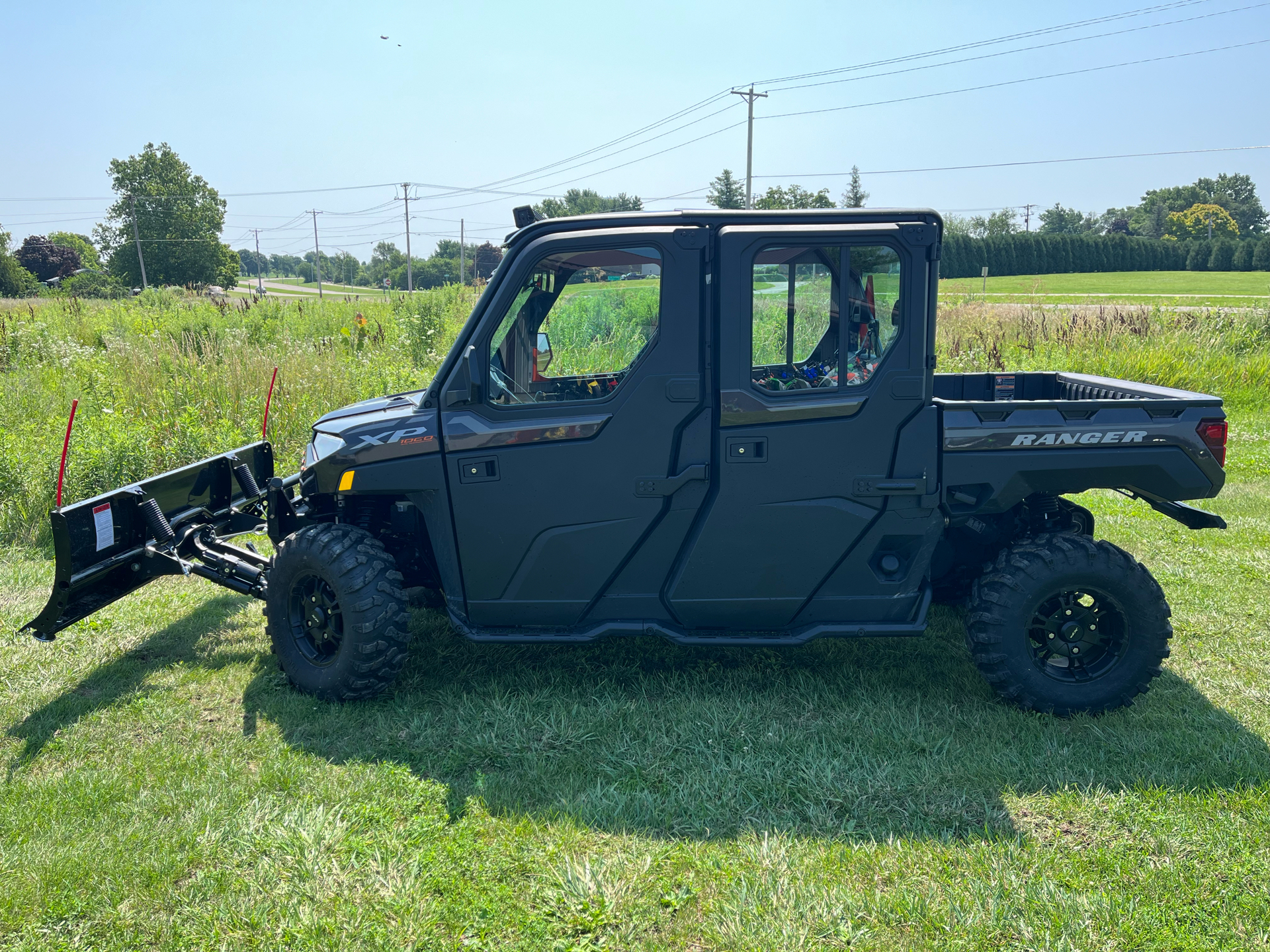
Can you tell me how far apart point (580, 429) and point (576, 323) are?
0.57m

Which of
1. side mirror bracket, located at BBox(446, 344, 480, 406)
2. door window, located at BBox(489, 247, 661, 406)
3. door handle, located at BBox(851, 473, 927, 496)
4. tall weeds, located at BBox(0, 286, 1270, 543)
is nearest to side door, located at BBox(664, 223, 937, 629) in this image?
door handle, located at BBox(851, 473, 927, 496)

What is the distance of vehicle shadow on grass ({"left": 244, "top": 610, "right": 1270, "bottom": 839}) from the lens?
341 centimetres

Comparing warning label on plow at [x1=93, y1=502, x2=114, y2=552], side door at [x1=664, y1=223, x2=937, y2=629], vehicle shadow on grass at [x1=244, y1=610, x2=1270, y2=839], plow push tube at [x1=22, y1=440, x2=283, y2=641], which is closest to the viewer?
vehicle shadow on grass at [x1=244, y1=610, x2=1270, y2=839]

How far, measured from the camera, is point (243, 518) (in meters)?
5.27

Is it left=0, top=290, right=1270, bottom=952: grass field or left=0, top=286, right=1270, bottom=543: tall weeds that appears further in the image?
left=0, top=286, right=1270, bottom=543: tall weeds

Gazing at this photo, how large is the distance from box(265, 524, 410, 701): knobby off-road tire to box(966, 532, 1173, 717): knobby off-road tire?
273 cm

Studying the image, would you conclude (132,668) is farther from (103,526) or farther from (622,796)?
(622,796)

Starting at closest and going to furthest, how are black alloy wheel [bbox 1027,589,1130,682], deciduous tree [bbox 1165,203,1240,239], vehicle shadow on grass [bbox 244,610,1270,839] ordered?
vehicle shadow on grass [bbox 244,610,1270,839] → black alloy wheel [bbox 1027,589,1130,682] → deciduous tree [bbox 1165,203,1240,239]

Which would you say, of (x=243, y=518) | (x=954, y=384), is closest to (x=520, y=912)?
(x=243, y=518)

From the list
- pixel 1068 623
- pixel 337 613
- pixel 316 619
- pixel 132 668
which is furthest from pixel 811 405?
pixel 132 668

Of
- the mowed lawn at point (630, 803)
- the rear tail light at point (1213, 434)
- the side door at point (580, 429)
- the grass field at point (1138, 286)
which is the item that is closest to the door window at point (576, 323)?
the side door at point (580, 429)

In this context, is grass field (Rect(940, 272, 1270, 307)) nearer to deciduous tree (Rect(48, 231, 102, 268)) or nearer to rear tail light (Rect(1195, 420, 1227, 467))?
rear tail light (Rect(1195, 420, 1227, 467))

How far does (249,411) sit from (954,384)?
270 inches

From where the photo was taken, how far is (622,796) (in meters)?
3.46
